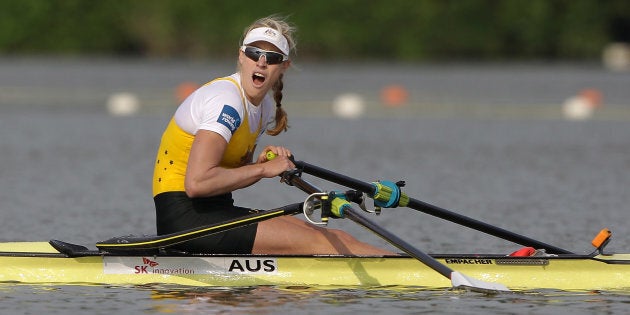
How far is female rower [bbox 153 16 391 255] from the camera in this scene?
10625mm

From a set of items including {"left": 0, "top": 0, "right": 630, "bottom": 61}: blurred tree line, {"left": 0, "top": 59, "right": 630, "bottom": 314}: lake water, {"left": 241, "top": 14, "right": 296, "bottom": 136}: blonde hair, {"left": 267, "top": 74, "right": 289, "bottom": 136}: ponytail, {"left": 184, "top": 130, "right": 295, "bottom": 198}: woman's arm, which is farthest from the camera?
{"left": 0, "top": 0, "right": 630, "bottom": 61}: blurred tree line

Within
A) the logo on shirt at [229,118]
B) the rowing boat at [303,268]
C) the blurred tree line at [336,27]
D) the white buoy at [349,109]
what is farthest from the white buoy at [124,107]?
the blurred tree line at [336,27]

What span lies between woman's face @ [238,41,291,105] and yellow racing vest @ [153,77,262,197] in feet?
0.23

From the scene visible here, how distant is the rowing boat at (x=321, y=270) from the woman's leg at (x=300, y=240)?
0.10m

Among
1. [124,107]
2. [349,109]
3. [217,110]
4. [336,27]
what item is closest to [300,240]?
[217,110]

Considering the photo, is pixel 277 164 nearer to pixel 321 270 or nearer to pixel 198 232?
pixel 198 232

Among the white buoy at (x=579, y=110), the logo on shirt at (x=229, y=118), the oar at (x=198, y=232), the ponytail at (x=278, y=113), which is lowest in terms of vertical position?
the oar at (x=198, y=232)

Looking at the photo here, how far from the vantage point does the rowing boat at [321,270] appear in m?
11.1

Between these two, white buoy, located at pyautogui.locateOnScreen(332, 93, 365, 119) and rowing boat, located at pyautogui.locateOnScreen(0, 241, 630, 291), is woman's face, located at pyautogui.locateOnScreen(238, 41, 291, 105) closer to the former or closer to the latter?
rowing boat, located at pyautogui.locateOnScreen(0, 241, 630, 291)

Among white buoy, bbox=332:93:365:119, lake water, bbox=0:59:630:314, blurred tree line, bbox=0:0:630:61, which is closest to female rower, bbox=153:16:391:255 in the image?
lake water, bbox=0:59:630:314

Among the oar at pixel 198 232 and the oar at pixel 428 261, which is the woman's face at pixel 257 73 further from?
the oar at pixel 428 261

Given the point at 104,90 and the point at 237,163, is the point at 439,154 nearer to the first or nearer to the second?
the point at 237,163

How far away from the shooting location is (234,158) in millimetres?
10984

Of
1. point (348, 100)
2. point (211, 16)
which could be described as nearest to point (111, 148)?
point (348, 100)
